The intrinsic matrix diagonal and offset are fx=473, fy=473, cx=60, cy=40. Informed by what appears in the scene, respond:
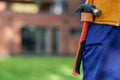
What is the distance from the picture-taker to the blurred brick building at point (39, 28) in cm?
1792

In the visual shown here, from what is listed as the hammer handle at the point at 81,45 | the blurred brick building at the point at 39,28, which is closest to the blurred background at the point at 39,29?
the blurred brick building at the point at 39,28

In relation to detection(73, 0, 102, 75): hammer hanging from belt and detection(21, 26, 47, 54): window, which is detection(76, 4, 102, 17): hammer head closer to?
detection(73, 0, 102, 75): hammer hanging from belt

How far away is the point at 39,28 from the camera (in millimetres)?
18781

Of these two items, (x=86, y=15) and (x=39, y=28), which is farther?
(x=39, y=28)

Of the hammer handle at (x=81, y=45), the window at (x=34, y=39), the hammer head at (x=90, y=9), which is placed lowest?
the window at (x=34, y=39)

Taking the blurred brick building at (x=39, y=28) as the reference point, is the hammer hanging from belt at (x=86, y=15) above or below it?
above

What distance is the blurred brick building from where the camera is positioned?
17.9m

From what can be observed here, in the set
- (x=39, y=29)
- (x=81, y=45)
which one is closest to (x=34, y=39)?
(x=39, y=29)

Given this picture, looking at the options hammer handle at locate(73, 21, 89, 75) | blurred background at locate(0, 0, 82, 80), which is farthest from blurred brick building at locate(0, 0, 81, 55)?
hammer handle at locate(73, 21, 89, 75)

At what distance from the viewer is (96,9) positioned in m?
2.66

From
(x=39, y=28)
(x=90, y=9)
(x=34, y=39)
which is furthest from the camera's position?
(x=34, y=39)

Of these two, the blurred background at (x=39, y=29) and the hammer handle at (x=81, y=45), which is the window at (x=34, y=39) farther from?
the hammer handle at (x=81, y=45)

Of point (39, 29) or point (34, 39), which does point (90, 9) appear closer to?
point (39, 29)

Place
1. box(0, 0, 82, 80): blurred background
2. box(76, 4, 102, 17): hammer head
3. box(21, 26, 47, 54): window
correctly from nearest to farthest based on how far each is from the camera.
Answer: box(76, 4, 102, 17): hammer head
box(0, 0, 82, 80): blurred background
box(21, 26, 47, 54): window
